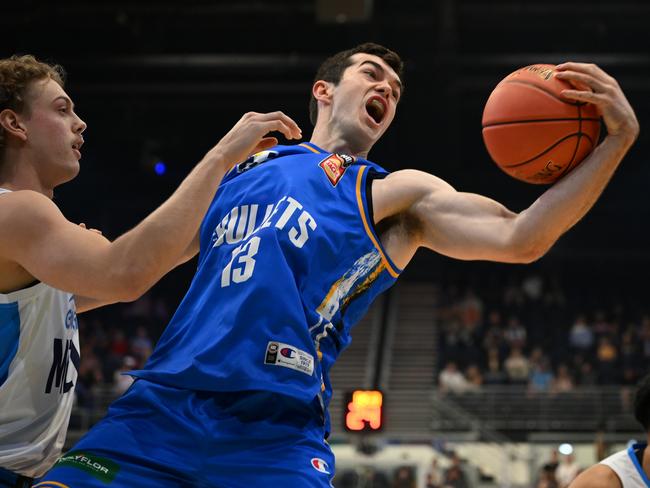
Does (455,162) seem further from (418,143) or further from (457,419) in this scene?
(457,419)

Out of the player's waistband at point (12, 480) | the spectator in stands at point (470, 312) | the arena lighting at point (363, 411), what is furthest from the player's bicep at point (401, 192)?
the spectator in stands at point (470, 312)

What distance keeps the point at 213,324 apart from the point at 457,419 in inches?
549

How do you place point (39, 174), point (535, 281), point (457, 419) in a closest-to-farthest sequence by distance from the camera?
point (39, 174)
point (457, 419)
point (535, 281)

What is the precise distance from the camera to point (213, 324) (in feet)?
9.28

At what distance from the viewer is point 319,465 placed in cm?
274

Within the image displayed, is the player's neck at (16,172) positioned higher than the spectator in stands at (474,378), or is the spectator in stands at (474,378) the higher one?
the spectator in stands at (474,378)

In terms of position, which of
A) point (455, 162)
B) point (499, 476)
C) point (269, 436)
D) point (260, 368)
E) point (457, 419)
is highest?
point (455, 162)

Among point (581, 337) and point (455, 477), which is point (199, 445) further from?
point (581, 337)

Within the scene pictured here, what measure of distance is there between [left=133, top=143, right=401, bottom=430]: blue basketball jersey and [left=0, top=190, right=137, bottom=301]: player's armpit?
1.24 feet

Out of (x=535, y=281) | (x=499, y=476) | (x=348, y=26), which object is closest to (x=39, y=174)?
(x=499, y=476)

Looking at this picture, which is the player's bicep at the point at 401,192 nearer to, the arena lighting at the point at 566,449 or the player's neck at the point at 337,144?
the player's neck at the point at 337,144

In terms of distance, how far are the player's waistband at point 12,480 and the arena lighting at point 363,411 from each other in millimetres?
8833

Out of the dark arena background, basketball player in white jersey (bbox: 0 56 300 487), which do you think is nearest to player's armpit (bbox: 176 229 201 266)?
basketball player in white jersey (bbox: 0 56 300 487)

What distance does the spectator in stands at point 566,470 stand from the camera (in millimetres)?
13141
